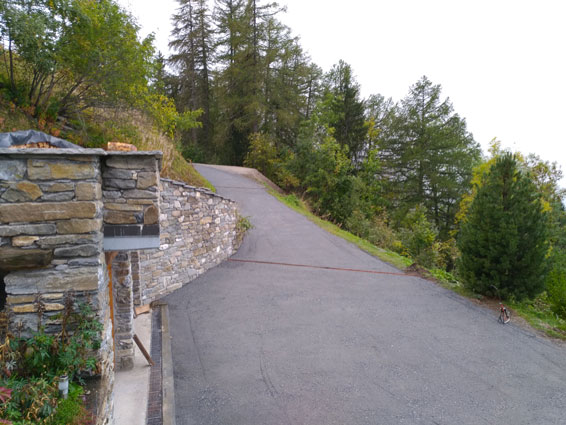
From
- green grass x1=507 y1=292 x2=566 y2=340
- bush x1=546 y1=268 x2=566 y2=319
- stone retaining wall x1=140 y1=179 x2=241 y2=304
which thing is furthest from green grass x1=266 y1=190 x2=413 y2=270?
stone retaining wall x1=140 y1=179 x2=241 y2=304

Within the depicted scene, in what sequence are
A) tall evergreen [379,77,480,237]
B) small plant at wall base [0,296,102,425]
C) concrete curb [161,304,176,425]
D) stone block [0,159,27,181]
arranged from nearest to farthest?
1. small plant at wall base [0,296,102,425]
2. stone block [0,159,27,181]
3. concrete curb [161,304,176,425]
4. tall evergreen [379,77,480,237]

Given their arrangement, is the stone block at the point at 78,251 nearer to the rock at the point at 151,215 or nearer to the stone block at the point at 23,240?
the stone block at the point at 23,240

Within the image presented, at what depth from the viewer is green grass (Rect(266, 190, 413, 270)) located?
33.5 feet

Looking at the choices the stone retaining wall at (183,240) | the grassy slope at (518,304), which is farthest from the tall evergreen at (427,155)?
the stone retaining wall at (183,240)

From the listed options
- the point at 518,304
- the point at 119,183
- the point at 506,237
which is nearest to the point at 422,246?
the point at 518,304

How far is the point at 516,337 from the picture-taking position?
592 centimetres

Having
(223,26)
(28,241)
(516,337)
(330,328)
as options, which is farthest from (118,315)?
(223,26)

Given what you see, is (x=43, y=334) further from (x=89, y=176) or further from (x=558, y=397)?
(x=558, y=397)

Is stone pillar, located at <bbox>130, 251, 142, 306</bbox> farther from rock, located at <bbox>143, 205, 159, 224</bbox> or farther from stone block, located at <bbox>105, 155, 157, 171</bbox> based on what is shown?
stone block, located at <bbox>105, 155, 157, 171</bbox>

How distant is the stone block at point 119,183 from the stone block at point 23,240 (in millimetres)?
695

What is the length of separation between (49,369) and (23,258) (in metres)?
0.94

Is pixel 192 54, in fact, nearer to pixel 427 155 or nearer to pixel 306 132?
pixel 306 132

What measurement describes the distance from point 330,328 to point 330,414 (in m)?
2.16

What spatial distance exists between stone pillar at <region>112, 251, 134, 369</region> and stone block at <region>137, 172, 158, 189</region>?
1815 mm
